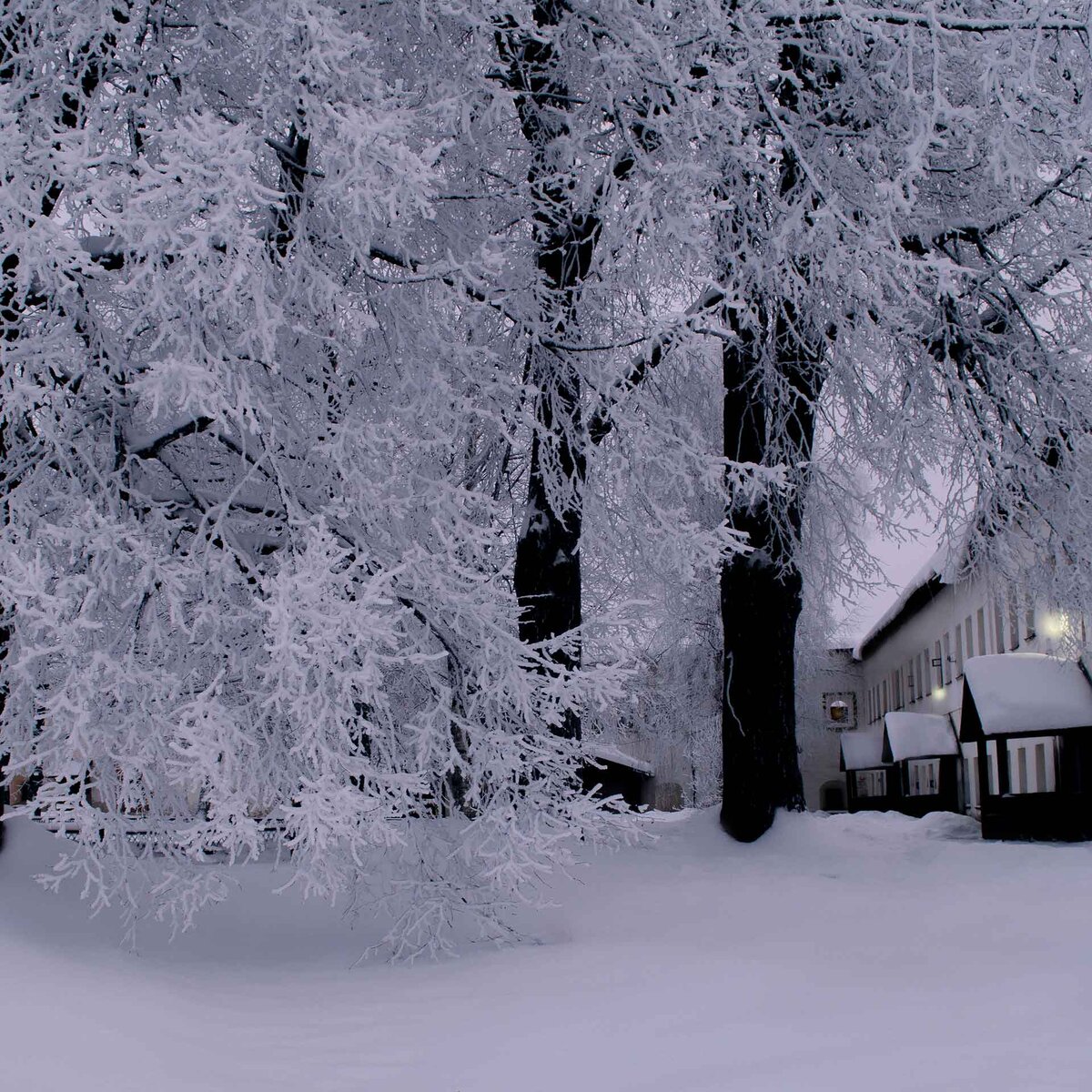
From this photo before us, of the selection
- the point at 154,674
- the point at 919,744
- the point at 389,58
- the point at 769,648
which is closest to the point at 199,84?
the point at 389,58

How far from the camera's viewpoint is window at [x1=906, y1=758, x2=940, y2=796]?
42106 mm

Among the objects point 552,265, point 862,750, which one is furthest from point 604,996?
point 862,750

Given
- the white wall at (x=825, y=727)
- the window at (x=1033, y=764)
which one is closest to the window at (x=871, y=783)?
the white wall at (x=825, y=727)

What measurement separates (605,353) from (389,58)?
2.50 metres

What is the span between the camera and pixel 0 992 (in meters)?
5.62

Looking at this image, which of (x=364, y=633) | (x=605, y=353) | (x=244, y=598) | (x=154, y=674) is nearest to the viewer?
(x=364, y=633)

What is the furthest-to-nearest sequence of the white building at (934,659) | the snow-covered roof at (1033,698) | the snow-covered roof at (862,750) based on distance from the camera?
the snow-covered roof at (862,750) → the white building at (934,659) → the snow-covered roof at (1033,698)

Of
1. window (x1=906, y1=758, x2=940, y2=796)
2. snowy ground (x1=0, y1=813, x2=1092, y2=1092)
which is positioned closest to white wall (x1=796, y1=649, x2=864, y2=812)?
window (x1=906, y1=758, x2=940, y2=796)

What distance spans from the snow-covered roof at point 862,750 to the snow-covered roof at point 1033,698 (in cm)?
2355

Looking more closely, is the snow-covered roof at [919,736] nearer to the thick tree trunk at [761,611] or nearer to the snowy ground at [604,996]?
the thick tree trunk at [761,611]

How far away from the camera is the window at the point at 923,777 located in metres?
42.1

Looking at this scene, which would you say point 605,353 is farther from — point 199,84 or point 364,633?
point 364,633

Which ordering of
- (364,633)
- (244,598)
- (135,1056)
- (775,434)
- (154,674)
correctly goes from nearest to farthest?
(135,1056) < (364,633) < (154,674) < (244,598) < (775,434)

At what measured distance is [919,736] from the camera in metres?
34.2
